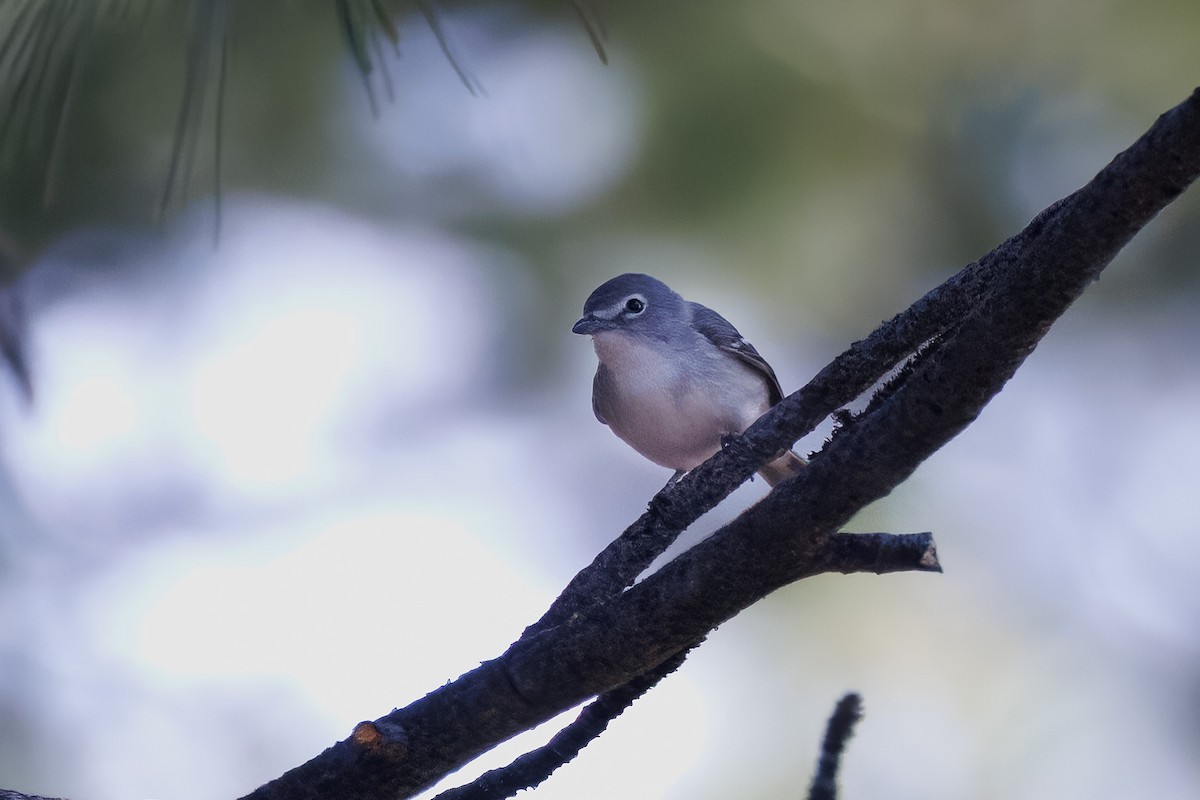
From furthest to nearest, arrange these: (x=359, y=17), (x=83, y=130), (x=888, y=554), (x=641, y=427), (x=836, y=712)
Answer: (x=83, y=130) → (x=641, y=427) → (x=888, y=554) → (x=359, y=17) → (x=836, y=712)

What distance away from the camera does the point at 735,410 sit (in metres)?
2.88

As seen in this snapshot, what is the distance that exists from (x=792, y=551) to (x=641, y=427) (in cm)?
139

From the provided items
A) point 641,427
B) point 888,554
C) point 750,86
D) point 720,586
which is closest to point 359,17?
point 720,586

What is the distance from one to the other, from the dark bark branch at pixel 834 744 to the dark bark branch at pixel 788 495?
0.23m

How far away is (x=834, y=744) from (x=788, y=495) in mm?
304

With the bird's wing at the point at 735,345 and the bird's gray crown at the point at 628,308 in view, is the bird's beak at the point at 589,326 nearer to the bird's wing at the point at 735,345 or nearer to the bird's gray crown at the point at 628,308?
the bird's gray crown at the point at 628,308

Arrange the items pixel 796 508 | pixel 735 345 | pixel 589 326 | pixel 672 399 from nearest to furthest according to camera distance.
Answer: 1. pixel 796 508
2. pixel 672 399
3. pixel 589 326
4. pixel 735 345

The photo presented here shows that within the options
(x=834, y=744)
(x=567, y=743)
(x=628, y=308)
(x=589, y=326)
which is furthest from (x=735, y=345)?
(x=834, y=744)

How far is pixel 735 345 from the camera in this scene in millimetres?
3113

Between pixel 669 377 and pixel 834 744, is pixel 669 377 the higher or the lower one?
the higher one

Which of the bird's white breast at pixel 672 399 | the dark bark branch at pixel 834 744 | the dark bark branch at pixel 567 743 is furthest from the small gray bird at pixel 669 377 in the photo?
the dark bark branch at pixel 834 744

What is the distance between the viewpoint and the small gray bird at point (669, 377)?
285 cm

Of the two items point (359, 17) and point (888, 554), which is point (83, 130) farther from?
point (888, 554)

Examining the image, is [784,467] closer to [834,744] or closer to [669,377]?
[669,377]
